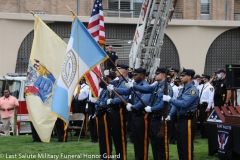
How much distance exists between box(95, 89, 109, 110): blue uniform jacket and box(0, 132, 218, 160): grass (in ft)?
4.05

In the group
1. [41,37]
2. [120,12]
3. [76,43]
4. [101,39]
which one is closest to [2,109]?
[41,37]

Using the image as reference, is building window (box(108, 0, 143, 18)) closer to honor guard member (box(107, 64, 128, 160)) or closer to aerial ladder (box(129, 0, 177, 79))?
aerial ladder (box(129, 0, 177, 79))

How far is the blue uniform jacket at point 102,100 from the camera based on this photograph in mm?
13406

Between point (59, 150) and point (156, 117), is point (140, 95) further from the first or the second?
point (59, 150)

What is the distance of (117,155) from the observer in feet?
42.9

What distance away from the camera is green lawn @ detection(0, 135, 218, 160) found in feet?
46.2

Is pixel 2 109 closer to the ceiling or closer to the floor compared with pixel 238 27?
closer to the floor

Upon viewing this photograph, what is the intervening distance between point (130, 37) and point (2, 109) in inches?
414

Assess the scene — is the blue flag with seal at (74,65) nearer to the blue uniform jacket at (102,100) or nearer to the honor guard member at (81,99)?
the blue uniform jacket at (102,100)

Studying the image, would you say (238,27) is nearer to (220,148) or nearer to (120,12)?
(120,12)

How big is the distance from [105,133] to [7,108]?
322 inches

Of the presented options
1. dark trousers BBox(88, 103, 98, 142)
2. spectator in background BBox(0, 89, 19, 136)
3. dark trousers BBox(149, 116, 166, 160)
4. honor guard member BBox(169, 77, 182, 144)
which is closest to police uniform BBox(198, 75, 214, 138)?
honor guard member BBox(169, 77, 182, 144)

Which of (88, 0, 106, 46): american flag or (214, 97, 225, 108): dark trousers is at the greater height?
(88, 0, 106, 46): american flag

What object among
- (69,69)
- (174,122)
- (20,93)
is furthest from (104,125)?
(20,93)
